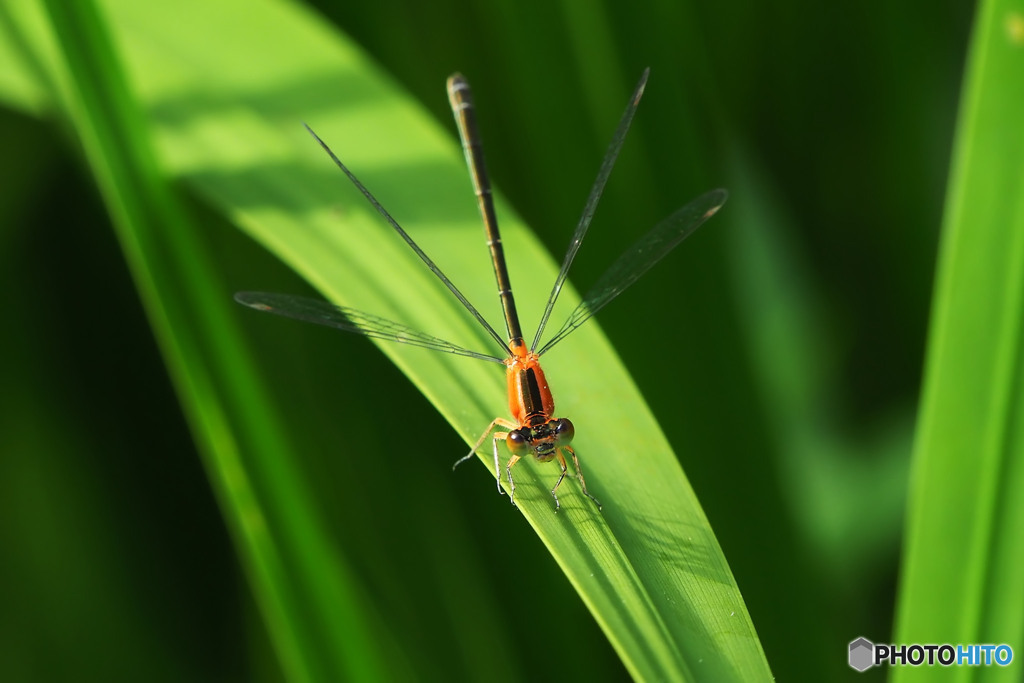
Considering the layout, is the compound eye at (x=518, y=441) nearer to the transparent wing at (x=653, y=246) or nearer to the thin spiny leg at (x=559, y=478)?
the thin spiny leg at (x=559, y=478)

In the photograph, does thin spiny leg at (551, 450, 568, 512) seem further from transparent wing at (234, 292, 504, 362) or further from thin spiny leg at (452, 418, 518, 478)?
transparent wing at (234, 292, 504, 362)

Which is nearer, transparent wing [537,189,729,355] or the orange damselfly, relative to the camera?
the orange damselfly

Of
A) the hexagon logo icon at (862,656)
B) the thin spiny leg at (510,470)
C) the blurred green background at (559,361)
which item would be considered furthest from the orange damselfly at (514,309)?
the hexagon logo icon at (862,656)

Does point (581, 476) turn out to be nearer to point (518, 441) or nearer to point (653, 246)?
point (518, 441)

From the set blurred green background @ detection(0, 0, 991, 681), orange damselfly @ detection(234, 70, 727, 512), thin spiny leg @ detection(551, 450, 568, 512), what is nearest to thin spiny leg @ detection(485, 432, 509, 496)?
orange damselfly @ detection(234, 70, 727, 512)

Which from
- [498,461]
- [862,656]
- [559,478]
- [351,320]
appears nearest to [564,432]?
[559,478]

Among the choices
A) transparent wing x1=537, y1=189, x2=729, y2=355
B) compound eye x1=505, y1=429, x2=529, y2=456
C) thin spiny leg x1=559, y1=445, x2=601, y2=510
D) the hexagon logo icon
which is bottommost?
the hexagon logo icon

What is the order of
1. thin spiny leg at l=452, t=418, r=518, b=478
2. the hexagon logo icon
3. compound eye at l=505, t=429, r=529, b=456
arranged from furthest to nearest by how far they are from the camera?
the hexagon logo icon
compound eye at l=505, t=429, r=529, b=456
thin spiny leg at l=452, t=418, r=518, b=478

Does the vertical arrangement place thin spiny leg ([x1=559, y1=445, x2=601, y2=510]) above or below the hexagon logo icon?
above

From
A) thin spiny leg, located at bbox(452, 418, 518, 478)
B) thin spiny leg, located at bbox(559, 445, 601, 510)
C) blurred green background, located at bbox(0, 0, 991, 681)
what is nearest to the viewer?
thin spiny leg, located at bbox(559, 445, 601, 510)
